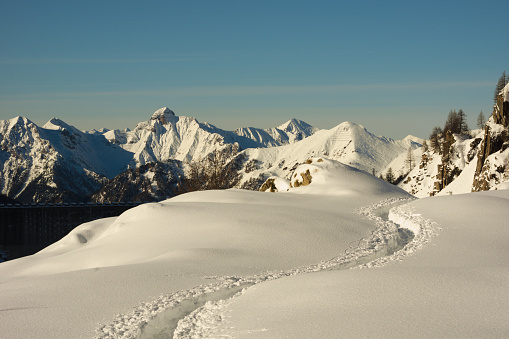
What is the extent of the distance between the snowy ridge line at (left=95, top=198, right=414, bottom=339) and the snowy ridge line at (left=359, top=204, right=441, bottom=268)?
72 cm

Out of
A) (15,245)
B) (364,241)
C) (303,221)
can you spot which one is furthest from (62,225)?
(364,241)

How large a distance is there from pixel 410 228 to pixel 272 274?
10166 millimetres

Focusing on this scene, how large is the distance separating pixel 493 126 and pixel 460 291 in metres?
86.5

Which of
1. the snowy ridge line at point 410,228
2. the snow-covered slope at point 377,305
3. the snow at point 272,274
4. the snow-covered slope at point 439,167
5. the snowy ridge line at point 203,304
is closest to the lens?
the snow-covered slope at point 377,305

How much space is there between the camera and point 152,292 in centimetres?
1250

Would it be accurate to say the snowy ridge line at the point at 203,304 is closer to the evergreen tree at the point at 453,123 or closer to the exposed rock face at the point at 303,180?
the exposed rock face at the point at 303,180

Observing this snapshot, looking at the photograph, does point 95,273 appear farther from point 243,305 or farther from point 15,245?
point 15,245

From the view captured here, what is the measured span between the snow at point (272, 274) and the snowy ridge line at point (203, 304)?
0.04 m

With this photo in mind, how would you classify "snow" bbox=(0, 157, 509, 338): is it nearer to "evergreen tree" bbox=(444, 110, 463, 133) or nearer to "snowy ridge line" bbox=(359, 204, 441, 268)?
"snowy ridge line" bbox=(359, 204, 441, 268)

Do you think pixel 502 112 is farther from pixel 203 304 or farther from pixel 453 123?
pixel 203 304

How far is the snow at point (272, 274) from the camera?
9.61 m

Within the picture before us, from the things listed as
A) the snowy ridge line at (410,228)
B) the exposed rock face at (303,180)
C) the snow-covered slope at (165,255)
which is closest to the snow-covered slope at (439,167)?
the exposed rock face at (303,180)

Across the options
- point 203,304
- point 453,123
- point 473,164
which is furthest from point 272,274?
point 453,123

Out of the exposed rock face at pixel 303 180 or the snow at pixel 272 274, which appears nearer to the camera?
the snow at pixel 272 274
